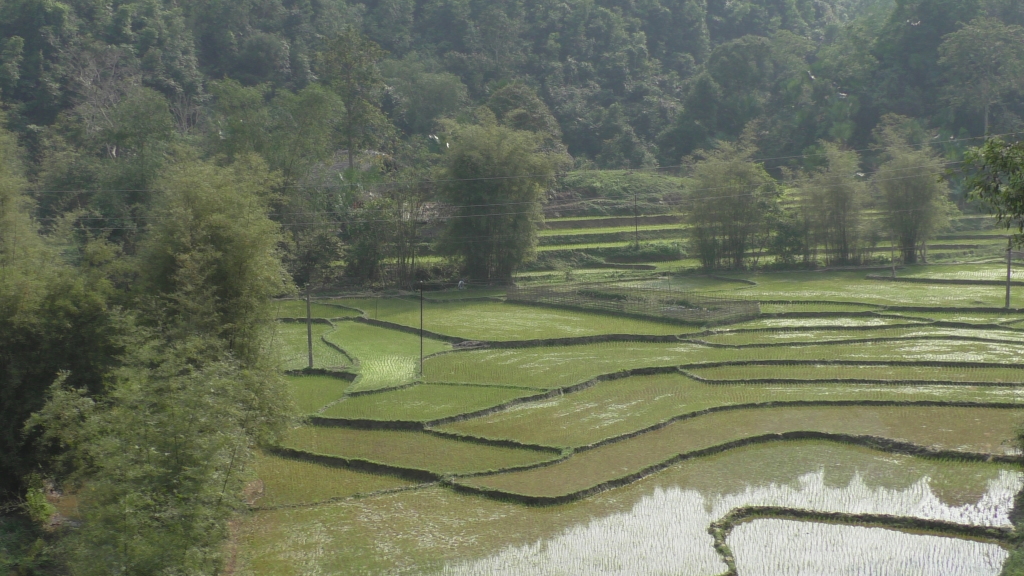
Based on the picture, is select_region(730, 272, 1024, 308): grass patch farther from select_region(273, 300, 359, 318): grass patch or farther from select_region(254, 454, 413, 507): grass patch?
select_region(254, 454, 413, 507): grass patch

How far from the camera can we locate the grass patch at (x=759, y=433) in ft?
64.8

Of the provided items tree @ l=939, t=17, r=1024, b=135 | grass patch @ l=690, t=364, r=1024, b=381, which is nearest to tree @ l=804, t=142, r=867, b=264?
tree @ l=939, t=17, r=1024, b=135

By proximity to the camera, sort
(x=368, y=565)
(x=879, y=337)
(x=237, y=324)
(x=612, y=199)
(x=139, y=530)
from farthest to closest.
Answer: (x=612, y=199) → (x=879, y=337) → (x=237, y=324) → (x=368, y=565) → (x=139, y=530)

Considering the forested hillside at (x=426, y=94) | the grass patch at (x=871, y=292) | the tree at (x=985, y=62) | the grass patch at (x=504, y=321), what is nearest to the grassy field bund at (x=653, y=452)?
the grass patch at (x=504, y=321)

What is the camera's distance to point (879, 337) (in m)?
33.3

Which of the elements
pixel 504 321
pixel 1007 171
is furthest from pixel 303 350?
pixel 1007 171

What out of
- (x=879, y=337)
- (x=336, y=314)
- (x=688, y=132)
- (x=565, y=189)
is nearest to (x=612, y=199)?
(x=565, y=189)

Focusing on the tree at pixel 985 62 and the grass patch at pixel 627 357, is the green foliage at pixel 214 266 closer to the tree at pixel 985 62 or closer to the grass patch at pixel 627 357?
the grass patch at pixel 627 357

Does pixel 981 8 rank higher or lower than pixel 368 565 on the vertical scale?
higher

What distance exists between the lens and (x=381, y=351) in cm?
3359

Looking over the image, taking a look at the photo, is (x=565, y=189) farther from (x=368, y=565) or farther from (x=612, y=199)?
(x=368, y=565)

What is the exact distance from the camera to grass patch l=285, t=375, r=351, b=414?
2605cm

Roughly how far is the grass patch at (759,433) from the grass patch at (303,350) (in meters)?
11.3

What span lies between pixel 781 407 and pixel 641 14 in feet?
291
